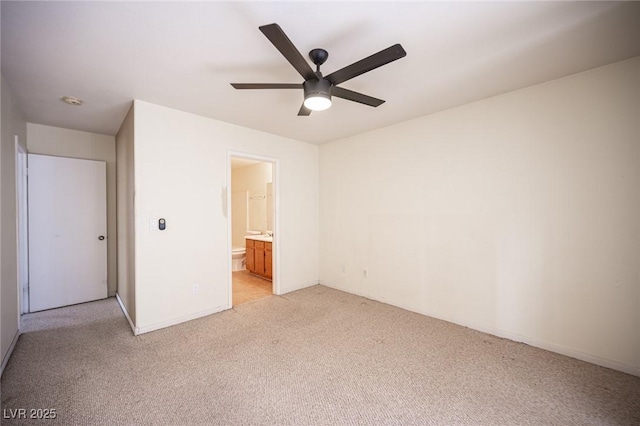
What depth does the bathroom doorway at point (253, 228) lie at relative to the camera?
4.22 m

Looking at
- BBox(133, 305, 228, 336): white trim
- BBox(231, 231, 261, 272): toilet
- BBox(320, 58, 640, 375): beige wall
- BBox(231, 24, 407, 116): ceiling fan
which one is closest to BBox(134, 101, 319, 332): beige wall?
BBox(133, 305, 228, 336): white trim

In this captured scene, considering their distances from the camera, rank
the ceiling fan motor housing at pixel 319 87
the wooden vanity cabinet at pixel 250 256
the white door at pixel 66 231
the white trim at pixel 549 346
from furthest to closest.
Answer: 1. the wooden vanity cabinet at pixel 250 256
2. the white door at pixel 66 231
3. the white trim at pixel 549 346
4. the ceiling fan motor housing at pixel 319 87

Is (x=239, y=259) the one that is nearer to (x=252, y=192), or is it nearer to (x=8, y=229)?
(x=252, y=192)

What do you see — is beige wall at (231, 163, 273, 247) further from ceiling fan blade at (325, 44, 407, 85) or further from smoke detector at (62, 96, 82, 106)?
ceiling fan blade at (325, 44, 407, 85)

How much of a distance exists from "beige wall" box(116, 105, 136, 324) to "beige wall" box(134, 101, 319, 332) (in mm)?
173

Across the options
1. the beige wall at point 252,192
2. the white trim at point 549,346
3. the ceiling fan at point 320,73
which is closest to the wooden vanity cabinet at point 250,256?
the beige wall at point 252,192

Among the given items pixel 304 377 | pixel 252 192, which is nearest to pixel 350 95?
pixel 304 377

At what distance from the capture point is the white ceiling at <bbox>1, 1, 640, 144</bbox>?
161 centimetres

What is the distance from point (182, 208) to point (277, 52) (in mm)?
2104

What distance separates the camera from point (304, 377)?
2127 mm

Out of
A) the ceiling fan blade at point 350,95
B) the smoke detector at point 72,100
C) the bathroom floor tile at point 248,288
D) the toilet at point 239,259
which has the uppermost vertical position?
the smoke detector at point 72,100

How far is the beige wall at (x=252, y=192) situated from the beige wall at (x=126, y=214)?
8.25ft

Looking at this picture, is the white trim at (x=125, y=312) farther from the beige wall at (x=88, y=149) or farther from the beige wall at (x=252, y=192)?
the beige wall at (x=252, y=192)

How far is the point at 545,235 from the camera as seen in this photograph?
2520mm
